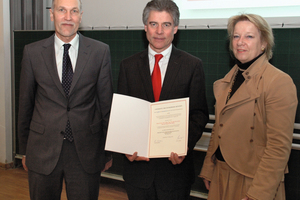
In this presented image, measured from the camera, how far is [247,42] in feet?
4.99

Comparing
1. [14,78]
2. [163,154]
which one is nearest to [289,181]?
[163,154]

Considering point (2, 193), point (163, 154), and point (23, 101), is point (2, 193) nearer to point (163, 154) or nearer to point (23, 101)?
point (23, 101)

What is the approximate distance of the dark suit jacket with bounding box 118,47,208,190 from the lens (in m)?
1.60

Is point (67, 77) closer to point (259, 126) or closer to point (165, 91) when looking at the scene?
point (165, 91)

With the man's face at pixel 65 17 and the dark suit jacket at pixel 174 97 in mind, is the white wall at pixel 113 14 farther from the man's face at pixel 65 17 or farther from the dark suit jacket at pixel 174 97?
the dark suit jacket at pixel 174 97

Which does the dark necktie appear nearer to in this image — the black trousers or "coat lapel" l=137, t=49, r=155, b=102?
the black trousers

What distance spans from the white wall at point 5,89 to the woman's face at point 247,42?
347 centimetres

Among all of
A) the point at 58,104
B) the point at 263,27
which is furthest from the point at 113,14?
the point at 263,27

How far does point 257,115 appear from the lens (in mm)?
1451

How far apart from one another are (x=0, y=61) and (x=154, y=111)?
11.0 ft

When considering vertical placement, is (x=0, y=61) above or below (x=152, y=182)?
above

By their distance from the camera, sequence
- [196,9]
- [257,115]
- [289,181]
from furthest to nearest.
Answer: [196,9] → [289,181] → [257,115]

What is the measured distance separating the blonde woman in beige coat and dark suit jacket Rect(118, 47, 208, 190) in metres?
0.14

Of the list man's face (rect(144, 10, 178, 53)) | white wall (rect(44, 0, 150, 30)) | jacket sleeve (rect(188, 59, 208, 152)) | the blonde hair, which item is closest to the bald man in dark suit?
man's face (rect(144, 10, 178, 53))
